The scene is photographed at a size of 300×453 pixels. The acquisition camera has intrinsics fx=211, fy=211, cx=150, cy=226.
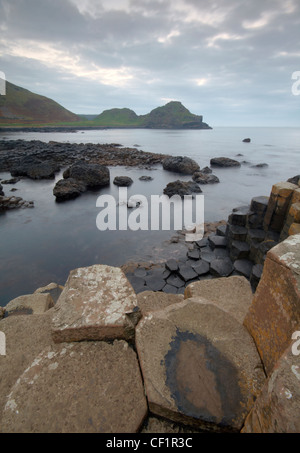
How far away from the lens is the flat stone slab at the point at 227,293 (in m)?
3.12

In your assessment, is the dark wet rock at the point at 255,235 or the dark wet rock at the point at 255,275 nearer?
the dark wet rock at the point at 255,275

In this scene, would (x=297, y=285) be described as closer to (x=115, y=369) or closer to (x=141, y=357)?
(x=141, y=357)

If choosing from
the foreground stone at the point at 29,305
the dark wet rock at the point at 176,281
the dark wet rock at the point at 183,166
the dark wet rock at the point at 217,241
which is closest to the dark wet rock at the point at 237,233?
the dark wet rock at the point at 217,241

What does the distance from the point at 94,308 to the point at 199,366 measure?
1203mm

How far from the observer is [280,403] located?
1.23 m

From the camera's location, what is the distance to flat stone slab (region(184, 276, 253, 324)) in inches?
123

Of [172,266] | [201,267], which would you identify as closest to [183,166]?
[201,267]

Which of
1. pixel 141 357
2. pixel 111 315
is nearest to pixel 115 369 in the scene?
pixel 141 357

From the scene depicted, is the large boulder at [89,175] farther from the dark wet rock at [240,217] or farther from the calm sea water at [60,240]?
Result: the dark wet rock at [240,217]

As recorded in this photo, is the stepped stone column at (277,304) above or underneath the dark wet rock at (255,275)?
above

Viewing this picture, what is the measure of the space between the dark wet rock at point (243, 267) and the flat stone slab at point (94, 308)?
5.95 metres

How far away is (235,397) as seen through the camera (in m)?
1.68

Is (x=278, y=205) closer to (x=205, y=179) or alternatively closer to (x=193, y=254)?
(x=193, y=254)

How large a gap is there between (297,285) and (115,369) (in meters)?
1.73
